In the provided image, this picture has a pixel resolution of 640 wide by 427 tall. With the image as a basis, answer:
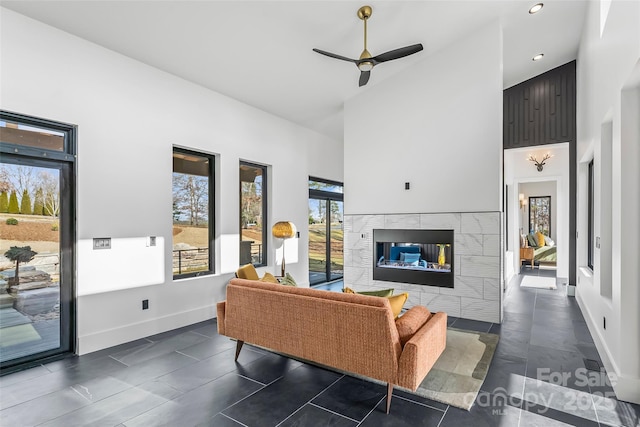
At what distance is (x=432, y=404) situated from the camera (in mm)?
2422

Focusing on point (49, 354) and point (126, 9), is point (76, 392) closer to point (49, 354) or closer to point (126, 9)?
point (49, 354)

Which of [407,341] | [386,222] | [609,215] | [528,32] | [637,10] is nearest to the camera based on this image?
[637,10]

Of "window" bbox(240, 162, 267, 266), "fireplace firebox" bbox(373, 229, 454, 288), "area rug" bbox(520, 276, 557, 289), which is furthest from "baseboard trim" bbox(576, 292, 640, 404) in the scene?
"window" bbox(240, 162, 267, 266)

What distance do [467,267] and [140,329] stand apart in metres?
4.21

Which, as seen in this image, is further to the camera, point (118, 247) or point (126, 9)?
point (118, 247)

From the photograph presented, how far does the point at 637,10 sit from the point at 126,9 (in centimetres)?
406

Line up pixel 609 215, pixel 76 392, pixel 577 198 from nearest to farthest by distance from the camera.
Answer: pixel 76 392
pixel 609 215
pixel 577 198

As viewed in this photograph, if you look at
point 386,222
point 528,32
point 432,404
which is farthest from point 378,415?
point 528,32

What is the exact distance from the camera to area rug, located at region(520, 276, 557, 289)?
22.0 ft

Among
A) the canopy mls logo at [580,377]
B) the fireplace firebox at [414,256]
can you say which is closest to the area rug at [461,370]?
the canopy mls logo at [580,377]

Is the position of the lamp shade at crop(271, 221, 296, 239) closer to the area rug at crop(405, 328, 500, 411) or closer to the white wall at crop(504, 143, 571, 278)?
the area rug at crop(405, 328, 500, 411)

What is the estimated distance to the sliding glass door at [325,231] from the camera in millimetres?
6984

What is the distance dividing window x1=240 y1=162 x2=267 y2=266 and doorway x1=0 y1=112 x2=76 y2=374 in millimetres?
2410

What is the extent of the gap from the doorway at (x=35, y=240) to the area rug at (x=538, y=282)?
754 cm
